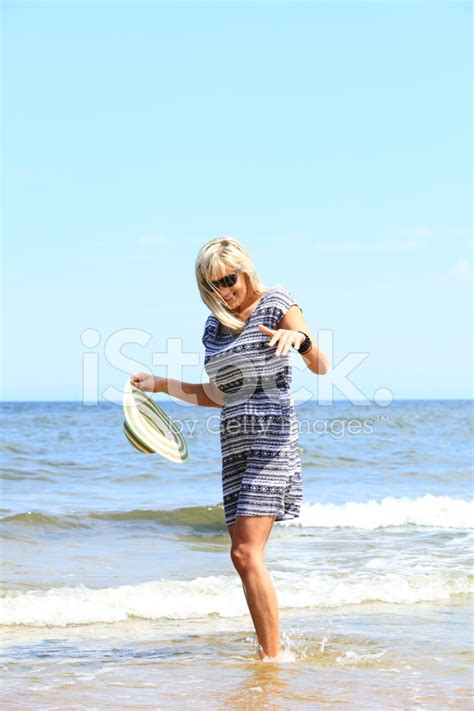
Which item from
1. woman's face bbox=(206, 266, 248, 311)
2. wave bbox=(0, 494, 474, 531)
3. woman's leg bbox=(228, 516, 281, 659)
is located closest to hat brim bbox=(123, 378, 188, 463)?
woman's leg bbox=(228, 516, 281, 659)

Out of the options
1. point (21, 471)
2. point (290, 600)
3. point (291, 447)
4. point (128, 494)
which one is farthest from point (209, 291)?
point (21, 471)

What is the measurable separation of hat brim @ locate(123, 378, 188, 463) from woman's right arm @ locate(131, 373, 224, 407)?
0.26 feet

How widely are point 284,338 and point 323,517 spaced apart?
7820 millimetres

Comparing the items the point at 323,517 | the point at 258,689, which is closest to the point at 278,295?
the point at 258,689

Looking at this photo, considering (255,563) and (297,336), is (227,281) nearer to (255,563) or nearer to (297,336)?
(297,336)

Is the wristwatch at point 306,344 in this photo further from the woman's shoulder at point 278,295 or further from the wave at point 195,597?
the wave at point 195,597

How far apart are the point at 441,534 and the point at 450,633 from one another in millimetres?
4735

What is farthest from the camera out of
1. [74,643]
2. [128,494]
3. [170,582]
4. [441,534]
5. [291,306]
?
[128,494]

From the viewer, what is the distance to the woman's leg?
406 centimetres

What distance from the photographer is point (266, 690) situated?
4.04m

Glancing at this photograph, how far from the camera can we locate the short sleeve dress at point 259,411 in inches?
162

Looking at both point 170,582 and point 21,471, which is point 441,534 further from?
point 21,471

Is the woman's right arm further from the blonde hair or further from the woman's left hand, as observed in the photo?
the woman's left hand

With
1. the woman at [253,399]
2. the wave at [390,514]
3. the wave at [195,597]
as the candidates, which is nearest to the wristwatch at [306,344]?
the woman at [253,399]
